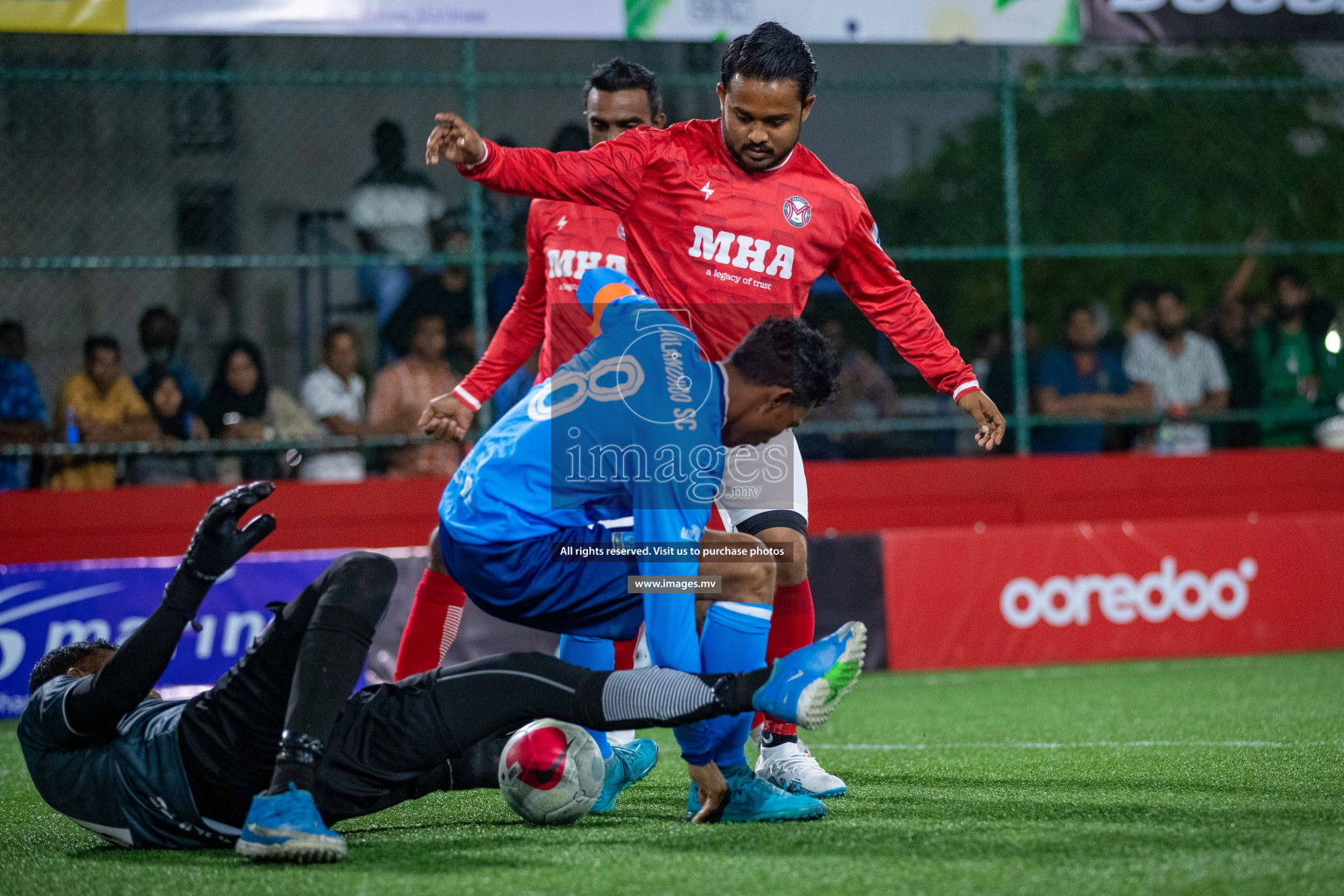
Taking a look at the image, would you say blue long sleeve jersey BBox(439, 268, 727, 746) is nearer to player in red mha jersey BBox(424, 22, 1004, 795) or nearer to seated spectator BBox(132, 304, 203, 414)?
player in red mha jersey BBox(424, 22, 1004, 795)

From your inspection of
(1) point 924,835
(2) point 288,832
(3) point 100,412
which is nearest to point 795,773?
(1) point 924,835

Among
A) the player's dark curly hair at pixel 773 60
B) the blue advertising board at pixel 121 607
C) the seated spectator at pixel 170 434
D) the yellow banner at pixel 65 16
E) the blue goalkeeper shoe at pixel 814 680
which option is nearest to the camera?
the blue goalkeeper shoe at pixel 814 680

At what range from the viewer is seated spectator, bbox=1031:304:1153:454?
980 cm

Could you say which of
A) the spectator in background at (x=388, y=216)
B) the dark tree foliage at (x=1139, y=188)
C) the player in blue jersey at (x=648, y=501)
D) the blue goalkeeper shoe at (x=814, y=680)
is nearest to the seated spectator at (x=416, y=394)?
the spectator in background at (x=388, y=216)

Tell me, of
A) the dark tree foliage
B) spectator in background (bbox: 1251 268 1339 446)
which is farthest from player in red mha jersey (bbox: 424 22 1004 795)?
the dark tree foliage

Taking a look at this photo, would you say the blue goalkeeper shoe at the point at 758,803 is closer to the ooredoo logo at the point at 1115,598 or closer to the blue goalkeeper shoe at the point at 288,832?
the blue goalkeeper shoe at the point at 288,832

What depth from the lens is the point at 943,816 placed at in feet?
12.7

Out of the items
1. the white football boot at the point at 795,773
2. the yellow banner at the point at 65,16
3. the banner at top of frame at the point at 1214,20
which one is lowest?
the white football boot at the point at 795,773

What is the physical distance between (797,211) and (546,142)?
33.8 feet

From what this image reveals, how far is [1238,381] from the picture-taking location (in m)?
10.1

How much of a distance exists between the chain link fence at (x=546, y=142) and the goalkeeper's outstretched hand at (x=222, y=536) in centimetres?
512

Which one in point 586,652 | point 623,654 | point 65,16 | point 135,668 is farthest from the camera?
point 65,16

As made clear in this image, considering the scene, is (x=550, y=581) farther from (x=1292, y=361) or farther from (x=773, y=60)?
(x=1292, y=361)

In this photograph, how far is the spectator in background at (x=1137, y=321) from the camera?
10.1m
